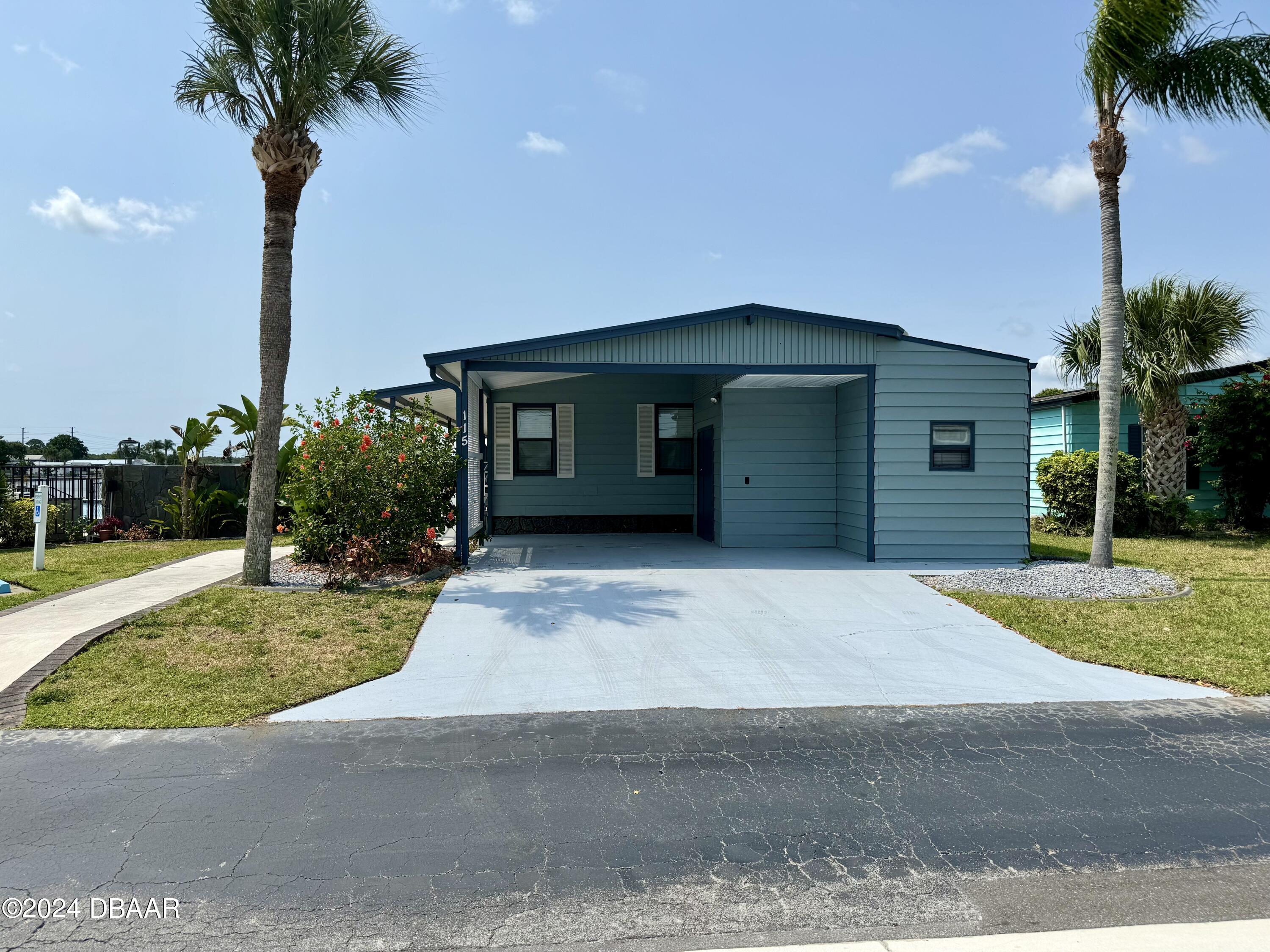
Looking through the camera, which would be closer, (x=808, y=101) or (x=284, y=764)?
(x=284, y=764)

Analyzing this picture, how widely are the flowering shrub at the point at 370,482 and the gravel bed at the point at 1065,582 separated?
261 inches

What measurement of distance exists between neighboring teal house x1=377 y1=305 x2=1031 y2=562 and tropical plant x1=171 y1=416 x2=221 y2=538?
15.2 ft

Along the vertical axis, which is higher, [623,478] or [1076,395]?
[1076,395]

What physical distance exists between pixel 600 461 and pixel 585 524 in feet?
4.29

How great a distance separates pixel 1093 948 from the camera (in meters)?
2.85

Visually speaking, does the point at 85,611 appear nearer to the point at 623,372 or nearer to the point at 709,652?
the point at 709,652

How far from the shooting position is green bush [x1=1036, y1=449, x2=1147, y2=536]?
16.2 metres

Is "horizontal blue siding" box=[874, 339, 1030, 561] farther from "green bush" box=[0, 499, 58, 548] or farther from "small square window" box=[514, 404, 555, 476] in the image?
"green bush" box=[0, 499, 58, 548]

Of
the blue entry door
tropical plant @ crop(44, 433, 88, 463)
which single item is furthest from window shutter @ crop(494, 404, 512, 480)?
tropical plant @ crop(44, 433, 88, 463)

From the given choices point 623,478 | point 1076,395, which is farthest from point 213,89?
point 1076,395

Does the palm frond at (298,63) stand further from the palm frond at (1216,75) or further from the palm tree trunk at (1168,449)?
the palm tree trunk at (1168,449)

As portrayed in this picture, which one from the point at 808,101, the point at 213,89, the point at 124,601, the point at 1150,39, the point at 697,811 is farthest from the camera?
the point at 808,101

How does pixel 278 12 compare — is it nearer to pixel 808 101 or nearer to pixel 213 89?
pixel 213 89

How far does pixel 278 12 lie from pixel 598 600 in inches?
287
